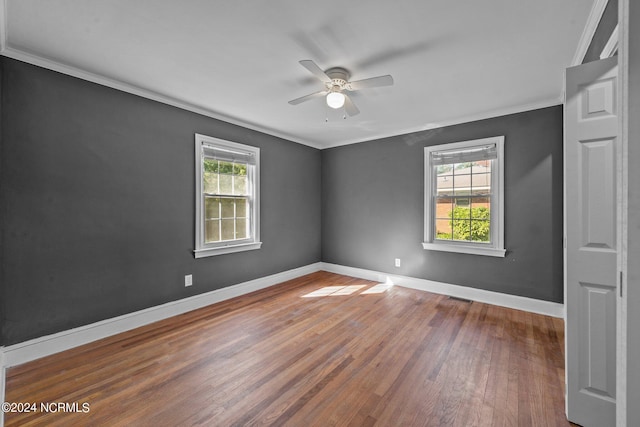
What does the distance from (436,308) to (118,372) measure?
11.3ft

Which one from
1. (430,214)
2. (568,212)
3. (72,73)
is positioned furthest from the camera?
(430,214)

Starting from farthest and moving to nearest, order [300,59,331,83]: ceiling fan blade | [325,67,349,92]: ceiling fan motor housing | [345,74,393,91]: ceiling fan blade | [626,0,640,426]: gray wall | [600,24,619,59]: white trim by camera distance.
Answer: [325,67,349,92]: ceiling fan motor housing
[345,74,393,91]: ceiling fan blade
[300,59,331,83]: ceiling fan blade
[600,24,619,59]: white trim
[626,0,640,426]: gray wall

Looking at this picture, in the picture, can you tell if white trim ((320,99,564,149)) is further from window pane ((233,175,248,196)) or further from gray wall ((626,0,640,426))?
gray wall ((626,0,640,426))

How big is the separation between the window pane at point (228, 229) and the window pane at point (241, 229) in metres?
0.09

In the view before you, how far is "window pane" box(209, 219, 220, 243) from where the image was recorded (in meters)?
3.69

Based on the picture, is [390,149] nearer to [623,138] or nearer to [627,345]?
[623,138]

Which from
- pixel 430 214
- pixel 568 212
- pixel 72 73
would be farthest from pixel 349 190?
pixel 72 73

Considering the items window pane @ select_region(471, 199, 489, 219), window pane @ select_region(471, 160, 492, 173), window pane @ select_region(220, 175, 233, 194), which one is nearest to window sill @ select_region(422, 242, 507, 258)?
window pane @ select_region(471, 199, 489, 219)

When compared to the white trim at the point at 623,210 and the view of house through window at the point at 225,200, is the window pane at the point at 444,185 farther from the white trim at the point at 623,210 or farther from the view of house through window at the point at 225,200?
the white trim at the point at 623,210

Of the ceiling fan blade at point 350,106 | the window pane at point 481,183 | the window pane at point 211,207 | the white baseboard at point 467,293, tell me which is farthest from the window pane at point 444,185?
the window pane at point 211,207

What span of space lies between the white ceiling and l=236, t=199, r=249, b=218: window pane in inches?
57.8

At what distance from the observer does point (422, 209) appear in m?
4.29

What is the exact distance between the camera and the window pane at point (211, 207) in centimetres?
369

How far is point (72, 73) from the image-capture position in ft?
8.30
